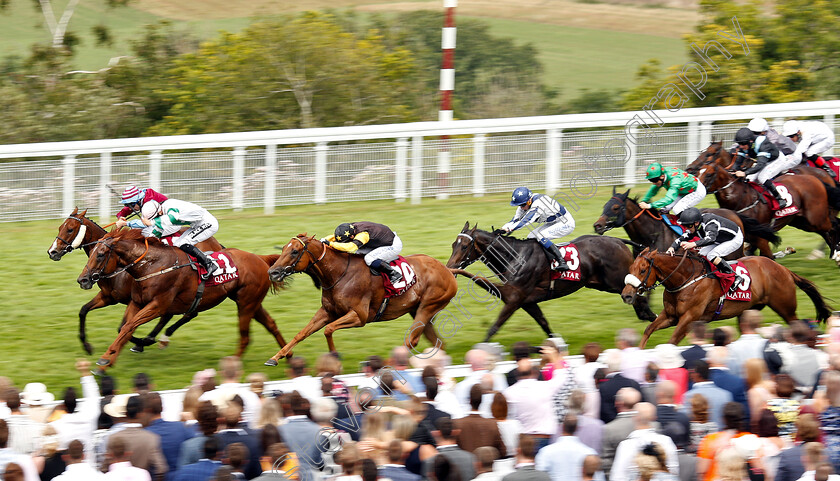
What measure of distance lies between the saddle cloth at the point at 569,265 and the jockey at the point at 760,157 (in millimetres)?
2657

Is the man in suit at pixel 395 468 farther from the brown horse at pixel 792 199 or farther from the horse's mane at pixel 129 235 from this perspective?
the brown horse at pixel 792 199

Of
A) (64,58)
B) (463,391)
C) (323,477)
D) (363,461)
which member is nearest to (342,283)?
(463,391)

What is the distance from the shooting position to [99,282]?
29.2 ft

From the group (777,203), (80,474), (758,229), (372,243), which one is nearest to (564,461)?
(80,474)

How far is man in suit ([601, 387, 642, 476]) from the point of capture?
5.60 meters

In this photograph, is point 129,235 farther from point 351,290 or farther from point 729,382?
point 729,382

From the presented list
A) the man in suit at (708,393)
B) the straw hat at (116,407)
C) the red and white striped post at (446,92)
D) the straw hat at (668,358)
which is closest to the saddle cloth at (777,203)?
the red and white striped post at (446,92)

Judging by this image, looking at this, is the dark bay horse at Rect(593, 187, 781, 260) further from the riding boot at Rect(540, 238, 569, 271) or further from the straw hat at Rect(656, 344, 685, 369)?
the straw hat at Rect(656, 344, 685, 369)

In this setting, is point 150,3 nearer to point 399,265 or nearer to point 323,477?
point 399,265

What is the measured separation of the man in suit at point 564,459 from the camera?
5.28 metres

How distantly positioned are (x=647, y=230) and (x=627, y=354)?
383 centimetres

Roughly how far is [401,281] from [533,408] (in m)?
3.23

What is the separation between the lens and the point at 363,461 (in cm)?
479

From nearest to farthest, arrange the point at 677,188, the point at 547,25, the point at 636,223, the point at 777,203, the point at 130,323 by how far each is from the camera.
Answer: the point at 130,323 → the point at 636,223 → the point at 677,188 → the point at 777,203 → the point at 547,25
